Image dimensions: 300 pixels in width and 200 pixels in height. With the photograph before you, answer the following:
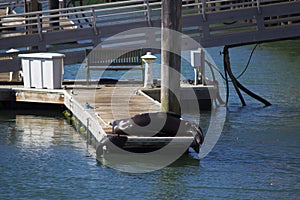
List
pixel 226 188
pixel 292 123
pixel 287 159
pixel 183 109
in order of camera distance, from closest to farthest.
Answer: pixel 226 188, pixel 287 159, pixel 292 123, pixel 183 109

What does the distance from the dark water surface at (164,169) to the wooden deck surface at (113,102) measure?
28.1 inches

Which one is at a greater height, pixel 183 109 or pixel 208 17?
pixel 208 17

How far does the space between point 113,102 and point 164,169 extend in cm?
453

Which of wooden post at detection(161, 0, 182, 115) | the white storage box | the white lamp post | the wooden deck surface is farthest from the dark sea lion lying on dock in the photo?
the white storage box

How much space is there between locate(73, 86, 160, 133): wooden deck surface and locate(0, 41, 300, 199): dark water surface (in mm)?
713

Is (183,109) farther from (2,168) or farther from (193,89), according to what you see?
(2,168)

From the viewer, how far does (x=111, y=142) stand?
1549 centimetres

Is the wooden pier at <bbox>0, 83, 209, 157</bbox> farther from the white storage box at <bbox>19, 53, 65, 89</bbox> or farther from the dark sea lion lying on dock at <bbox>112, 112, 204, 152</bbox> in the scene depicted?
the white storage box at <bbox>19, 53, 65, 89</bbox>

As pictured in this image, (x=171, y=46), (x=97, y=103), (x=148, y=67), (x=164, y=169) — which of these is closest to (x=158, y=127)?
(x=164, y=169)

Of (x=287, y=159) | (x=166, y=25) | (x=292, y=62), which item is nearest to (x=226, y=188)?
(x=287, y=159)

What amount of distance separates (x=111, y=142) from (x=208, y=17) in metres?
8.38

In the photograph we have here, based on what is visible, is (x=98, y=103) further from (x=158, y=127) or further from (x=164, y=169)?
(x=164, y=169)

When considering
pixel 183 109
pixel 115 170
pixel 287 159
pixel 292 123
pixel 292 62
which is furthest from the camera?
pixel 292 62

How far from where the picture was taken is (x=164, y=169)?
15422 mm
